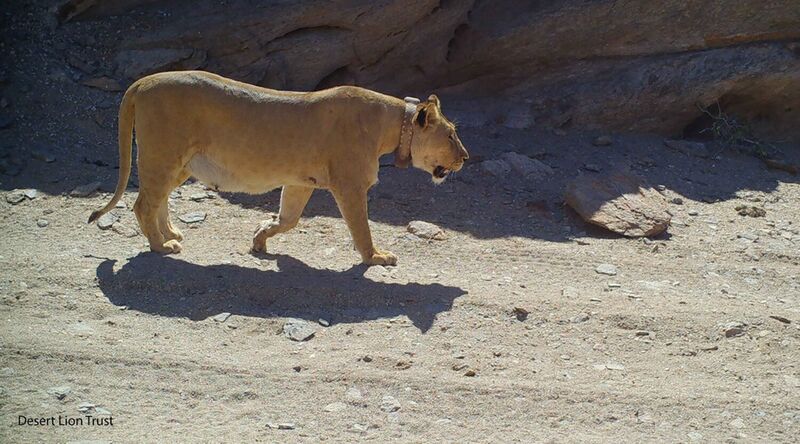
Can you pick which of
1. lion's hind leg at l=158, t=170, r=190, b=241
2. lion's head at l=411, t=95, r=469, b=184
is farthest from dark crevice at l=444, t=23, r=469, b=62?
lion's hind leg at l=158, t=170, r=190, b=241

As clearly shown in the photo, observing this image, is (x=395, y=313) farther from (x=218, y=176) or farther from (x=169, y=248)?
(x=169, y=248)

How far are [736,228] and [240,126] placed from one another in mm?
5558

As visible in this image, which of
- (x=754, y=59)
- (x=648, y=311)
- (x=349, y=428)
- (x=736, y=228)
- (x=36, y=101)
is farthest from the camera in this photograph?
(x=754, y=59)

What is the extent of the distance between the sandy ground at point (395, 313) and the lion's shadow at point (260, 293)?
2 cm

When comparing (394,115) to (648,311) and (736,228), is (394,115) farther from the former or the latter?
(736,228)

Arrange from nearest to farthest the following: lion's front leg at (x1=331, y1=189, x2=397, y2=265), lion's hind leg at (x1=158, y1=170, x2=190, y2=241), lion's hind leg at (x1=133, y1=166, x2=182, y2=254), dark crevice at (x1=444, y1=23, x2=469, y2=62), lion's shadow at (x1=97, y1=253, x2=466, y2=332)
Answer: lion's shadow at (x1=97, y1=253, x2=466, y2=332) < lion's hind leg at (x1=133, y1=166, x2=182, y2=254) < lion's front leg at (x1=331, y1=189, x2=397, y2=265) < lion's hind leg at (x1=158, y1=170, x2=190, y2=241) < dark crevice at (x1=444, y1=23, x2=469, y2=62)

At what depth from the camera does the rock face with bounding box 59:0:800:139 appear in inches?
431

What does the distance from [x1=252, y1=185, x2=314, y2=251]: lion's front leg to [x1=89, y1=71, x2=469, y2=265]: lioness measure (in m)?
0.01

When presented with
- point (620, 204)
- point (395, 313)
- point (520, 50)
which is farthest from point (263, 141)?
point (520, 50)

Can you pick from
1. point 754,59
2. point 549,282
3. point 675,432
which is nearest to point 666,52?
point 754,59

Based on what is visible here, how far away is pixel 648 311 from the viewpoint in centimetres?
737

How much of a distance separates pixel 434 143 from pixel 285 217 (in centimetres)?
161

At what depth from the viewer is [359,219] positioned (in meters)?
8.02

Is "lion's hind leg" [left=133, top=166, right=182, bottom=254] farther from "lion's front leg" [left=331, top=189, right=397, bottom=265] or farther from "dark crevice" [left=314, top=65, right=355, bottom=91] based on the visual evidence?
"dark crevice" [left=314, top=65, right=355, bottom=91]
